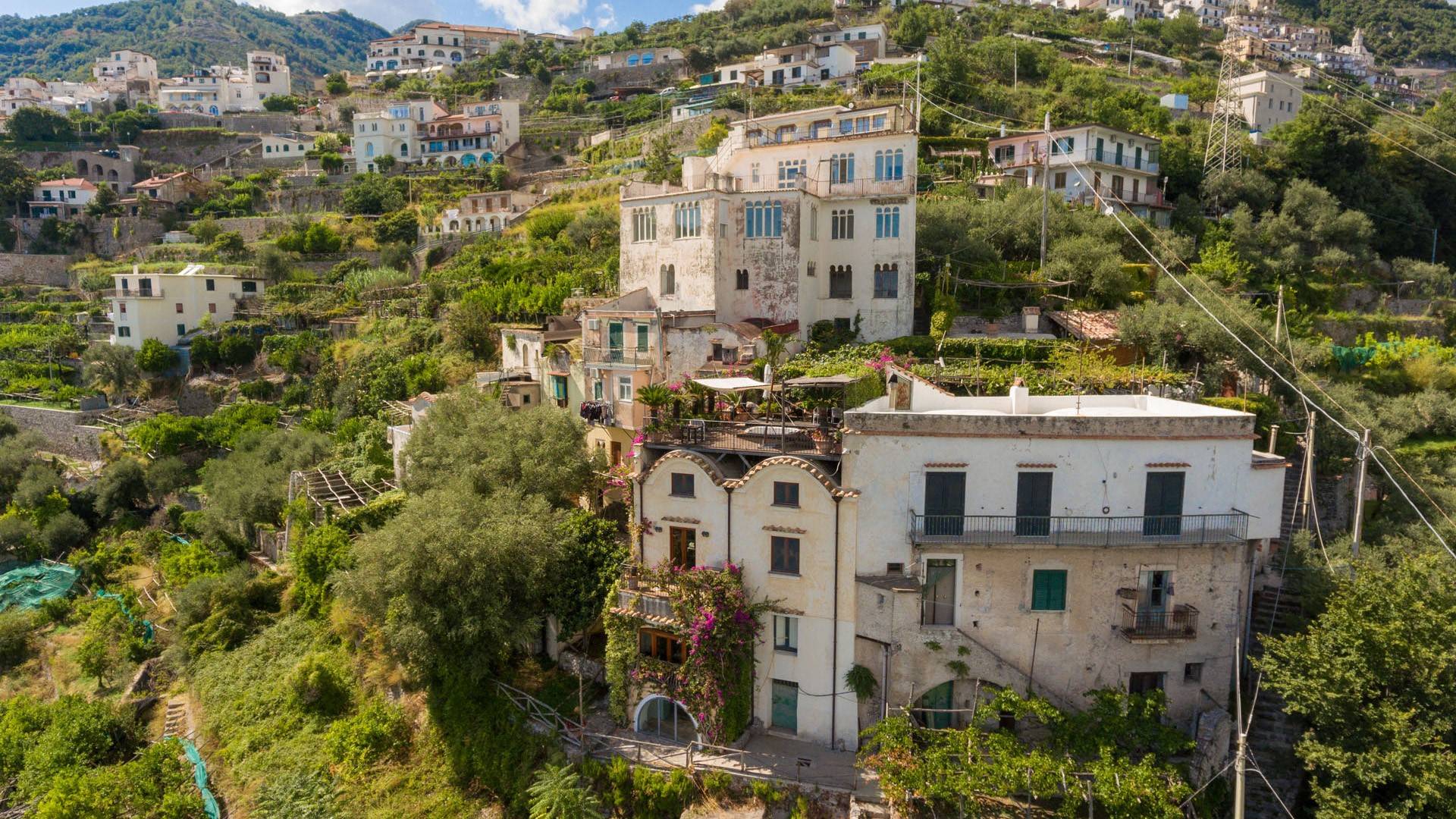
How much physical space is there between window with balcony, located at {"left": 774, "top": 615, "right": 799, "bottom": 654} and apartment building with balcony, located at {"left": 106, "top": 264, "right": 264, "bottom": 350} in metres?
52.5

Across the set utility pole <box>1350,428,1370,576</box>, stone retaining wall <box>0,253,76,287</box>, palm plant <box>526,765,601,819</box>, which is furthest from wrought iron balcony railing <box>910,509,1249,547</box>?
stone retaining wall <box>0,253,76,287</box>

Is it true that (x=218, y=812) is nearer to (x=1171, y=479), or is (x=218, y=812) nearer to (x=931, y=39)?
(x=1171, y=479)

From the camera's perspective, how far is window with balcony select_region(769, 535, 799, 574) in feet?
65.4

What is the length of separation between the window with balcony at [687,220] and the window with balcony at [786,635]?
16919 mm

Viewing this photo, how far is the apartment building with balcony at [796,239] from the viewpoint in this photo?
105ft

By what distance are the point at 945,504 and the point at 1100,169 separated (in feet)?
107

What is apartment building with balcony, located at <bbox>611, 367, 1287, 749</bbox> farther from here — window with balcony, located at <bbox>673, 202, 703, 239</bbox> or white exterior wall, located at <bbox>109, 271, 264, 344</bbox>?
white exterior wall, located at <bbox>109, 271, 264, 344</bbox>

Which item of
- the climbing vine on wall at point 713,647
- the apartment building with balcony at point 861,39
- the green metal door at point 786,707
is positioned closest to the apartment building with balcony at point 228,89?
the apartment building with balcony at point 861,39

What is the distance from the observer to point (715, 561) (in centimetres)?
2072

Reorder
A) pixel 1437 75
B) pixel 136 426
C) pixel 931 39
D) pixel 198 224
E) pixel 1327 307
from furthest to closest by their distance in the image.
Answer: pixel 1437 75, pixel 931 39, pixel 198 224, pixel 136 426, pixel 1327 307

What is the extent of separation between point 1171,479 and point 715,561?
10747 millimetres

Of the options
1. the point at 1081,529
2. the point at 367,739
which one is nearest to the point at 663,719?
the point at 367,739

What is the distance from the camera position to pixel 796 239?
31828 mm

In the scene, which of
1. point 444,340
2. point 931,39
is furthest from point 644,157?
point 931,39
